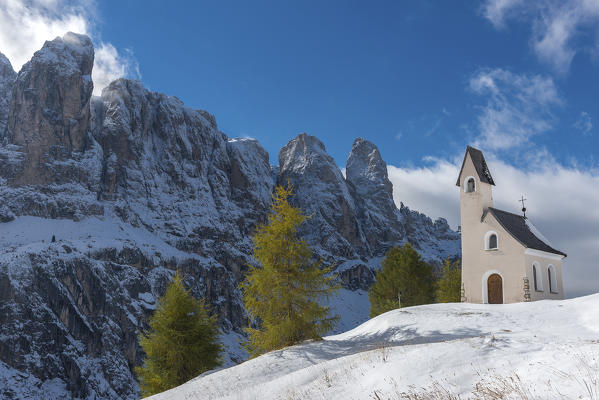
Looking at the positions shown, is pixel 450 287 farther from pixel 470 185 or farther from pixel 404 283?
pixel 470 185

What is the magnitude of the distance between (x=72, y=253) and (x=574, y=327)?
117 m

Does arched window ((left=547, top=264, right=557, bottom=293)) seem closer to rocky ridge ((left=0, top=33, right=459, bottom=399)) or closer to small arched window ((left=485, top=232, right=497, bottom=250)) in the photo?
small arched window ((left=485, top=232, right=497, bottom=250))

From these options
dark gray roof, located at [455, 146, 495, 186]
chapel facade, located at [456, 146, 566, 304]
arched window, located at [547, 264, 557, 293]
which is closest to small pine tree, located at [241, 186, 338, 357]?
chapel facade, located at [456, 146, 566, 304]

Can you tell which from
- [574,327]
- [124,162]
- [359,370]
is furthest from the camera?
[124,162]

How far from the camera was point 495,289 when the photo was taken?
30531 millimetres

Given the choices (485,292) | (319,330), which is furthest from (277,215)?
(485,292)

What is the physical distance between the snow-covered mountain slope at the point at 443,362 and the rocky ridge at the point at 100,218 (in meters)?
67.4

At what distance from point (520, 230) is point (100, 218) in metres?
128

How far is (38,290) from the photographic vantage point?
342ft

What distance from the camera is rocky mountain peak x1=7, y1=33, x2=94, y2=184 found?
450ft

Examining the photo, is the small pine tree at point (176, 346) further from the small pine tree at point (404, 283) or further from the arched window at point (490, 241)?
the small pine tree at point (404, 283)

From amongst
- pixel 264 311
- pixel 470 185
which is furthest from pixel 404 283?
pixel 264 311

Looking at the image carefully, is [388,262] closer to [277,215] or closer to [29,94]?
[277,215]

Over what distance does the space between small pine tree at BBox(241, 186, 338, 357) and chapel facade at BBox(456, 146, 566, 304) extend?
1236 centimetres
